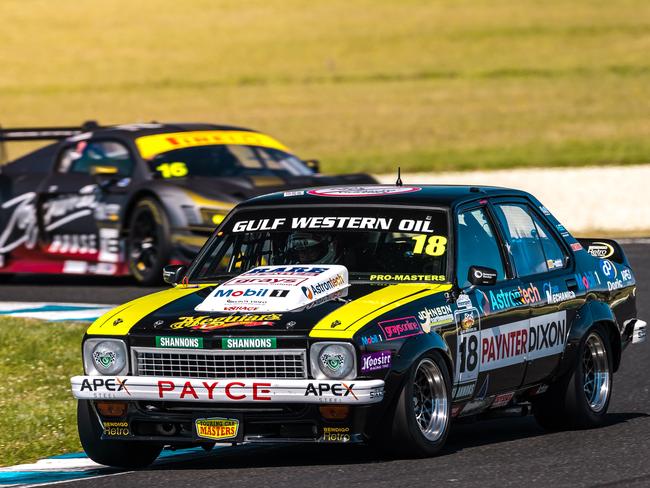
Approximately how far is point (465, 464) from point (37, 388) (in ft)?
11.5

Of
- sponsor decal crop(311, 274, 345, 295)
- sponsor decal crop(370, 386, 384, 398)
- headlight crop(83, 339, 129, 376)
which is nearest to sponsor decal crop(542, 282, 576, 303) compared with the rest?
sponsor decal crop(311, 274, 345, 295)

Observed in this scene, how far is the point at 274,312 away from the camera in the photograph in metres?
7.18

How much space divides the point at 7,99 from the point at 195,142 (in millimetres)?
34525

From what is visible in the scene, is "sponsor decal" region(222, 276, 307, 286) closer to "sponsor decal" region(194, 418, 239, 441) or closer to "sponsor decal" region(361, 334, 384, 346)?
"sponsor decal" region(361, 334, 384, 346)

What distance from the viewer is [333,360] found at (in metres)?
6.93

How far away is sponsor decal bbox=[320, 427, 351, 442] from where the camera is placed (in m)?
6.94

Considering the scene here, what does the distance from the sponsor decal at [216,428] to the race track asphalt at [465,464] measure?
7.1 inches

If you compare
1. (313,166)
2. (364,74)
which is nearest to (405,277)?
(313,166)

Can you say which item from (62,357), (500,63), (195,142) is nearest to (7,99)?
(500,63)

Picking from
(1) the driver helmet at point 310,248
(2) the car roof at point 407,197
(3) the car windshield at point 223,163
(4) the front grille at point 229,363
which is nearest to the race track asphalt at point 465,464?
(4) the front grille at point 229,363

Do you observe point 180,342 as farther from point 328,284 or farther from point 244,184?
point 244,184

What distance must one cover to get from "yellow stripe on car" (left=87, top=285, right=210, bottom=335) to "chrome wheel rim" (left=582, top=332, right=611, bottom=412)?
7.28 feet

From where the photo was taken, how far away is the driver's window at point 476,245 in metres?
7.86

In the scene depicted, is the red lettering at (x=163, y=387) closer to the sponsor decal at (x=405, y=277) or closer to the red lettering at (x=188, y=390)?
the red lettering at (x=188, y=390)
